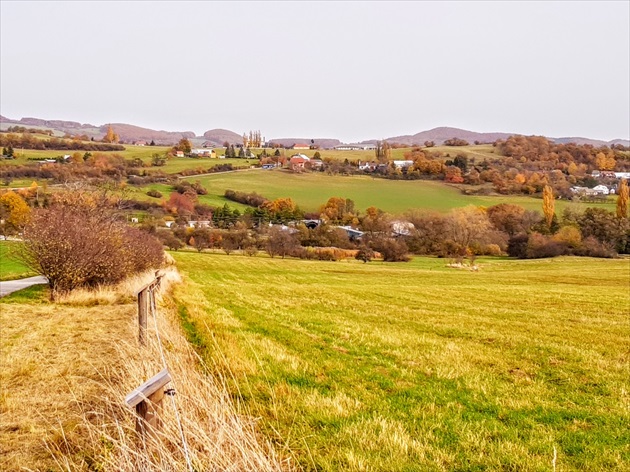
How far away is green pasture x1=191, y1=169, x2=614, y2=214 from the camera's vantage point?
326 ft

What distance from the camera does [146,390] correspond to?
3283 mm

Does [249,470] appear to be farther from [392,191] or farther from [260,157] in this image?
[260,157]

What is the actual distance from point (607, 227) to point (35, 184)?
3553 inches

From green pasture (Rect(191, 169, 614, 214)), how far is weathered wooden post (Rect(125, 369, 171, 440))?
91973mm

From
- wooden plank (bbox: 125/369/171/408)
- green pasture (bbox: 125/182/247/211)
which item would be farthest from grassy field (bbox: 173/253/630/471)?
green pasture (bbox: 125/182/247/211)

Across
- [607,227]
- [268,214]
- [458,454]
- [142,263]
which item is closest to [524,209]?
[607,227]

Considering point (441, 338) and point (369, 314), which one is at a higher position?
point (441, 338)

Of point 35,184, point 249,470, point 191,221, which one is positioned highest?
point 249,470

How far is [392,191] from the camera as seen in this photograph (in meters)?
110

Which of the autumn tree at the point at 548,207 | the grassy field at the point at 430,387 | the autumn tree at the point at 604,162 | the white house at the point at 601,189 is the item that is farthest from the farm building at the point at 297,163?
the grassy field at the point at 430,387

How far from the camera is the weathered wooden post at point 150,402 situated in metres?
3.20

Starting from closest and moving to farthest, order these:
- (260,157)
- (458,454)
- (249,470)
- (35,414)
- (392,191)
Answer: (249,470) < (458,454) < (35,414) < (392,191) < (260,157)

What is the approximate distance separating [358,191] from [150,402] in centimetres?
10837

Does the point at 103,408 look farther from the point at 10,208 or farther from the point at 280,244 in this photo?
the point at 10,208
